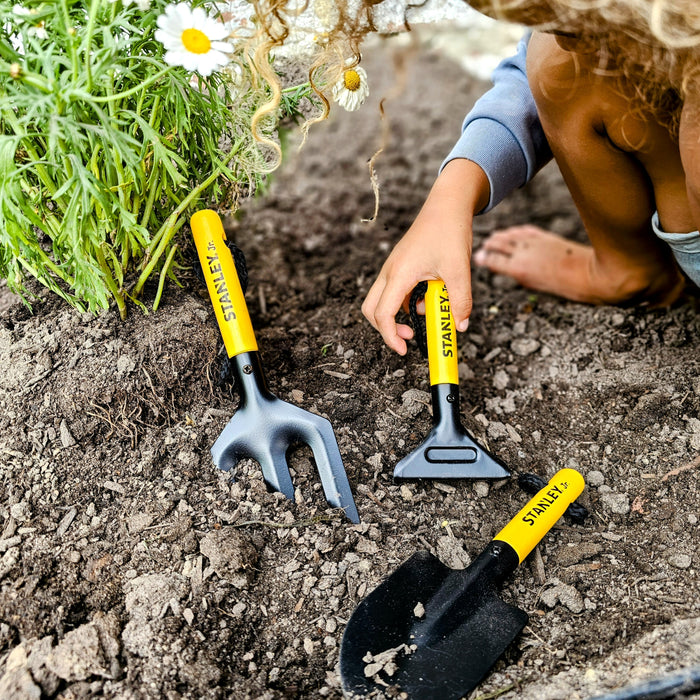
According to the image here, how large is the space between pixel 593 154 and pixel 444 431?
0.64m

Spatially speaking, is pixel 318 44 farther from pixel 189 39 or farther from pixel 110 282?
pixel 110 282

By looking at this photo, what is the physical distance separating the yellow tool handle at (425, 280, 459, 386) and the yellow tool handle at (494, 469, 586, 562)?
0.26 m

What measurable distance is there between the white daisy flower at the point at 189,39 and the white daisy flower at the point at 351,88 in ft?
0.89

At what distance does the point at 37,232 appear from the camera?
1410mm

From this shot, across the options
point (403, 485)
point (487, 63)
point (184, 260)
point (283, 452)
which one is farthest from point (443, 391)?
point (487, 63)

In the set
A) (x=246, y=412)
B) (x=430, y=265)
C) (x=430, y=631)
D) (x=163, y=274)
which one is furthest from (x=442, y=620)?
(x=163, y=274)

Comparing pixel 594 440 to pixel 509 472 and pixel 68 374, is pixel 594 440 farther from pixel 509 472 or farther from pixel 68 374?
pixel 68 374

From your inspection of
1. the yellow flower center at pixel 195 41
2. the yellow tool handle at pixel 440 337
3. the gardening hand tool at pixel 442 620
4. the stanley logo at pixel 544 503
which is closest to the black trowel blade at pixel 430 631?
the gardening hand tool at pixel 442 620

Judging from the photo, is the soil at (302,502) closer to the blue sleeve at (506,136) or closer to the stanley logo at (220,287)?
the stanley logo at (220,287)

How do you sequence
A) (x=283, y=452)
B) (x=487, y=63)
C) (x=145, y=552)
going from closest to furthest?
(x=145, y=552), (x=283, y=452), (x=487, y=63)

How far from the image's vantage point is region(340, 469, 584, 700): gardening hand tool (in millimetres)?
1030

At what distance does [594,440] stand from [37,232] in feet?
3.89

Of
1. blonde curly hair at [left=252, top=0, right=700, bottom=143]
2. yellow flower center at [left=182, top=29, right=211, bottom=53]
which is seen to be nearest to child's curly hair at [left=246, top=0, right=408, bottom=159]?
blonde curly hair at [left=252, top=0, right=700, bottom=143]

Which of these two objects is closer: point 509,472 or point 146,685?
point 146,685
